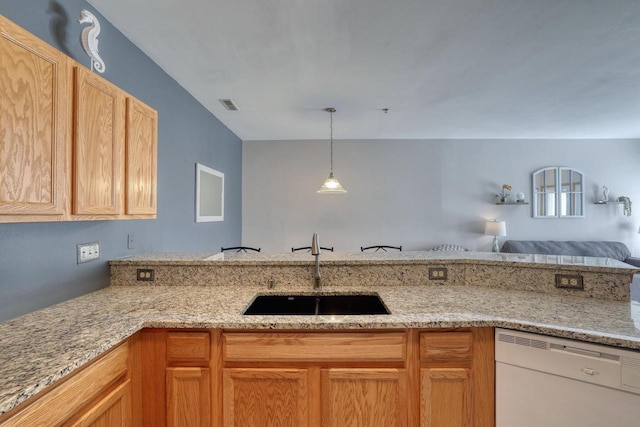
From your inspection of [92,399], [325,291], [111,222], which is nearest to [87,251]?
[111,222]

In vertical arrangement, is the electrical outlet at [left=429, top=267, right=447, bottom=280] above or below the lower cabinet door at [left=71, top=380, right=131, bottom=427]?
above

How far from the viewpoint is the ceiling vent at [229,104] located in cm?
309

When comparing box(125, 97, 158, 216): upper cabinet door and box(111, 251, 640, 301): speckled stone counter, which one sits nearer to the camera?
box(125, 97, 158, 216): upper cabinet door

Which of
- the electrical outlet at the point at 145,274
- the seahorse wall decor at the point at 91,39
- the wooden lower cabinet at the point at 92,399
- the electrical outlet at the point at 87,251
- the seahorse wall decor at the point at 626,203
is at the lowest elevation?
the wooden lower cabinet at the point at 92,399

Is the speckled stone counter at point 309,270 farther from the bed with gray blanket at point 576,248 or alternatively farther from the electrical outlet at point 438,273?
the bed with gray blanket at point 576,248

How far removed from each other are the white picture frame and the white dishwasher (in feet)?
9.69

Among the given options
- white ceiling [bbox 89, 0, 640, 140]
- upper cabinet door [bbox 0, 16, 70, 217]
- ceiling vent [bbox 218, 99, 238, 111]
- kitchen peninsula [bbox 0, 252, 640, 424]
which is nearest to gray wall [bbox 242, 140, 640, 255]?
white ceiling [bbox 89, 0, 640, 140]

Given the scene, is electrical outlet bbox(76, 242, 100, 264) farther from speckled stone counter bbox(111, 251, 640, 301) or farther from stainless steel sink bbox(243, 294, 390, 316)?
stainless steel sink bbox(243, 294, 390, 316)

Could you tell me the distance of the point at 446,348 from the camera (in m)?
1.26

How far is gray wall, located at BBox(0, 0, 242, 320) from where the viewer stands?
1.28m

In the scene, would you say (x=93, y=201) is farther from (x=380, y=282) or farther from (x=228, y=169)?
(x=228, y=169)

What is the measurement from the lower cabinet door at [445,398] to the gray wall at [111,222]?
1.88 metres

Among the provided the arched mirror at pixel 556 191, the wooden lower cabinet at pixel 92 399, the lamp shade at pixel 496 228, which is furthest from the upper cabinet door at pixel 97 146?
the arched mirror at pixel 556 191

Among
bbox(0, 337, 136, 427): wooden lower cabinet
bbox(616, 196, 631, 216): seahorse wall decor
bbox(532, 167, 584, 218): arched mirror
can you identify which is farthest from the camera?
bbox(532, 167, 584, 218): arched mirror
